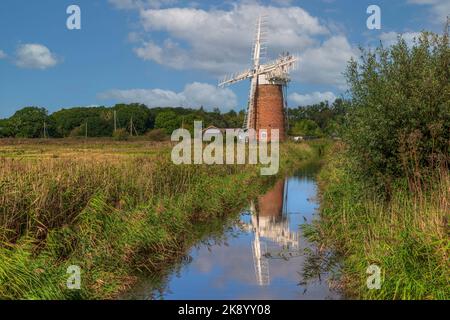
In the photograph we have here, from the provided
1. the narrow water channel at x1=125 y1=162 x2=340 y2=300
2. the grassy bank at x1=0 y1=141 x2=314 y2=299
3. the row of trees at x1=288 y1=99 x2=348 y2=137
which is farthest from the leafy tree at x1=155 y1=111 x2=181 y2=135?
the grassy bank at x1=0 y1=141 x2=314 y2=299

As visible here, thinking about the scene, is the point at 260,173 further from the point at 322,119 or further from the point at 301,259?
the point at 322,119

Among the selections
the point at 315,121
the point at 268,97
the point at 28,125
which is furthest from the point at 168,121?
the point at 268,97

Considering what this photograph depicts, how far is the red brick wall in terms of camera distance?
47.6 meters

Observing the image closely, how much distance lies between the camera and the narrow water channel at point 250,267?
8.23 m

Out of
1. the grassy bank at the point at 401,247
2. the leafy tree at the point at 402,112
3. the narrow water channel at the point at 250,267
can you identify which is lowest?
the narrow water channel at the point at 250,267

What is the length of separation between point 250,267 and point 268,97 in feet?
128

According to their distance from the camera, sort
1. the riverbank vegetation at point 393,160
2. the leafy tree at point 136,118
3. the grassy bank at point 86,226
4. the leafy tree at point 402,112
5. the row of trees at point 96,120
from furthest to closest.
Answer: the leafy tree at point 136,118
the row of trees at point 96,120
the leafy tree at point 402,112
the riverbank vegetation at point 393,160
the grassy bank at point 86,226

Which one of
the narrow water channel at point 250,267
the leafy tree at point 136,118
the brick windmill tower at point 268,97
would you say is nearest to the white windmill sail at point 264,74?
the brick windmill tower at point 268,97

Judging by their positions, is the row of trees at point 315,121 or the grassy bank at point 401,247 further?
the row of trees at point 315,121

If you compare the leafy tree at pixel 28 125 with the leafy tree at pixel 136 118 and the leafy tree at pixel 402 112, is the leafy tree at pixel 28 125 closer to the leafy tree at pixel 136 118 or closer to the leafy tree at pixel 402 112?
the leafy tree at pixel 136 118

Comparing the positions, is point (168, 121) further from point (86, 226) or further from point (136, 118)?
point (86, 226)

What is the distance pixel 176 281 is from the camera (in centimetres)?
884

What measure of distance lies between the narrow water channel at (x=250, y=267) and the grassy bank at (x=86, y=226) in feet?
1.72
